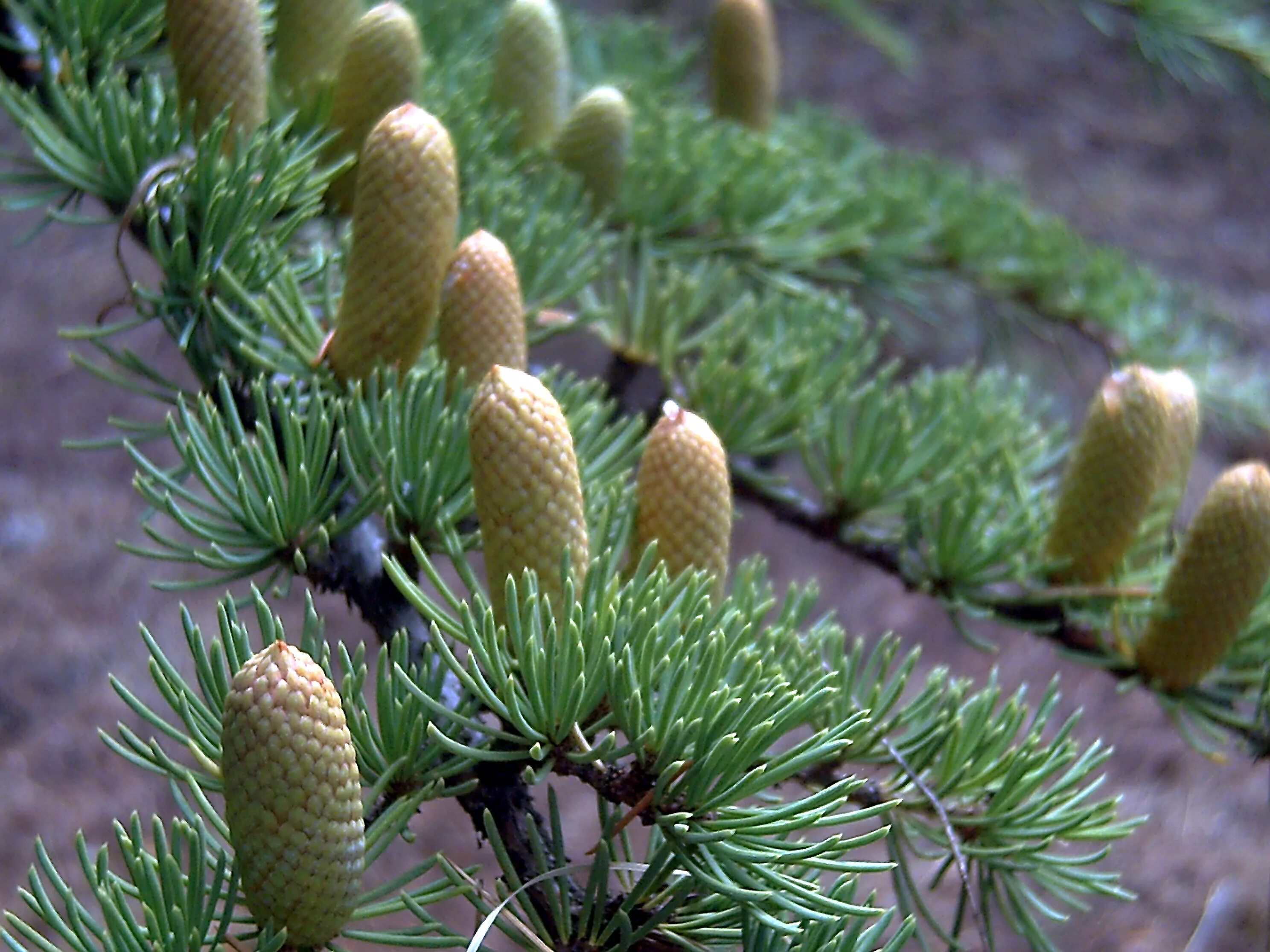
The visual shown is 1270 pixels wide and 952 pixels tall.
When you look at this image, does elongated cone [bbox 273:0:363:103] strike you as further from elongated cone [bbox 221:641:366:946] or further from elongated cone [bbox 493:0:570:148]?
elongated cone [bbox 221:641:366:946]

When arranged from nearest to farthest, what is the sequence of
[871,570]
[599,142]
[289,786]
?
[289,786] → [599,142] → [871,570]

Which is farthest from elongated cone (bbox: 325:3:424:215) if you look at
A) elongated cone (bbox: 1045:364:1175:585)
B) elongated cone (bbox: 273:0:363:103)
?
elongated cone (bbox: 1045:364:1175:585)

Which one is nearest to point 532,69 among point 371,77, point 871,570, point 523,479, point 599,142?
point 599,142

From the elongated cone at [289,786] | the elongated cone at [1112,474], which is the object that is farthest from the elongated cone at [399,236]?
the elongated cone at [1112,474]

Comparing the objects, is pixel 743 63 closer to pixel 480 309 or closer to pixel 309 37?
pixel 309 37

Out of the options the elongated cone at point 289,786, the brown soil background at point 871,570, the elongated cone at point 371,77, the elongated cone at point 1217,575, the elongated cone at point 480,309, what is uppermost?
the elongated cone at point 371,77

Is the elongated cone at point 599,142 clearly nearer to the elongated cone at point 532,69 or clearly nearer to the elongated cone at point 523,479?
the elongated cone at point 532,69
